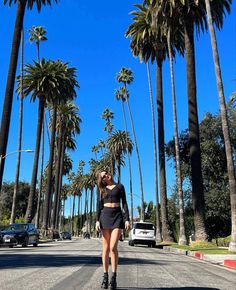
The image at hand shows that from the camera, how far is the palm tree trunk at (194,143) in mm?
25891

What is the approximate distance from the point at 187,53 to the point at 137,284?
73.7 feet

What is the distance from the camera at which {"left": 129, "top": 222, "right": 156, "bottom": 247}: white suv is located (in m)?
34.4

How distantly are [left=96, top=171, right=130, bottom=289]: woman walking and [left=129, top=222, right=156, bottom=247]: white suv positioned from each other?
2751 cm

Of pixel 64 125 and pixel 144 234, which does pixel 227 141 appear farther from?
pixel 64 125

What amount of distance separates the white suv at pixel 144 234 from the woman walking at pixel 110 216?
2751cm

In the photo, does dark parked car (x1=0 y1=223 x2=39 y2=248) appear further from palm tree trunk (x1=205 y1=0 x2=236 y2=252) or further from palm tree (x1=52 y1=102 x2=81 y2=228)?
palm tree (x1=52 y1=102 x2=81 y2=228)

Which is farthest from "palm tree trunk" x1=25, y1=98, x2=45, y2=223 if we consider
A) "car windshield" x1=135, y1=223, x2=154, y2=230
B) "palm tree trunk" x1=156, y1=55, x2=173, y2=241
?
"car windshield" x1=135, y1=223, x2=154, y2=230

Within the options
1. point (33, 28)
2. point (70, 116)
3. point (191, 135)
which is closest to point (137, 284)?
point (191, 135)

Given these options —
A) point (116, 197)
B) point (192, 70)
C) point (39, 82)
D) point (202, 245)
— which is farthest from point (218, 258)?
point (39, 82)

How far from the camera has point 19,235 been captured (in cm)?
2877

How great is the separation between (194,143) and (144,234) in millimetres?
10594

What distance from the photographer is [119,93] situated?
7425 cm

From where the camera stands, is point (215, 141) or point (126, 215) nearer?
point (126, 215)

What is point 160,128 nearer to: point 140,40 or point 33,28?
point 140,40
